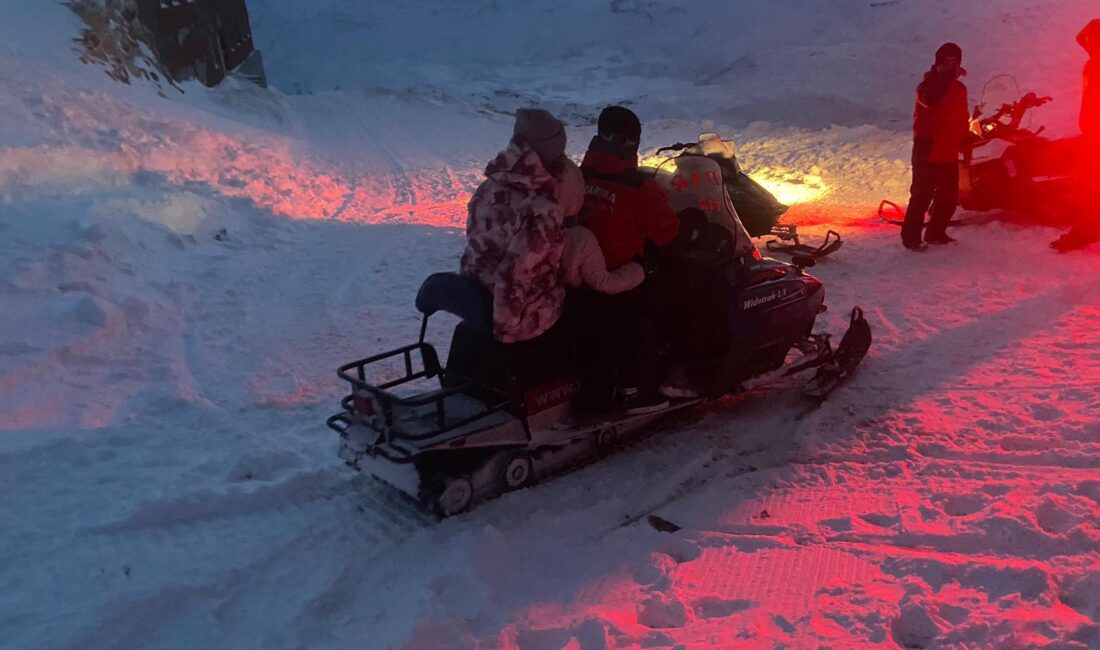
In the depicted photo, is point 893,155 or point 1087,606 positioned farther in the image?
point 893,155

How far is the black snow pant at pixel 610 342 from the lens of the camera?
3891mm

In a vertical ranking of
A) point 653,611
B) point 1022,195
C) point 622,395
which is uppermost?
point 1022,195

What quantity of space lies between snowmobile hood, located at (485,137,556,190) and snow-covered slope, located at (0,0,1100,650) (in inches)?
57.5

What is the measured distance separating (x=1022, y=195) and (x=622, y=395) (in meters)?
6.16

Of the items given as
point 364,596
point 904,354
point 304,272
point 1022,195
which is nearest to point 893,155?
point 1022,195

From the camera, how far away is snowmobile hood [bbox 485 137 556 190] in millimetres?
3502

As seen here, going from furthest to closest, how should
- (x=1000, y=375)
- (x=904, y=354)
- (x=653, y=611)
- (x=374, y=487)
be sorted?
(x=904, y=354), (x=1000, y=375), (x=374, y=487), (x=653, y=611)

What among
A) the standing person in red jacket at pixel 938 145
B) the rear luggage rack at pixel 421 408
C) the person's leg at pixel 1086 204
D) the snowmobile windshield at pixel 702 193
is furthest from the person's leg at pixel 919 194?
the rear luggage rack at pixel 421 408

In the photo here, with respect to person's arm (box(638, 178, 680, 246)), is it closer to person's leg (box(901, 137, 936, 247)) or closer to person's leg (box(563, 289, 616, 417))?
person's leg (box(563, 289, 616, 417))

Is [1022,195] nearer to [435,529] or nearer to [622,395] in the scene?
[622,395]

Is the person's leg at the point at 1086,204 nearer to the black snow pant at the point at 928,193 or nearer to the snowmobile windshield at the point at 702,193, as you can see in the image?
the black snow pant at the point at 928,193

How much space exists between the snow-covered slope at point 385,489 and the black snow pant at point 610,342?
0.41m

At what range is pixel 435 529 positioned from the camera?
11.6ft

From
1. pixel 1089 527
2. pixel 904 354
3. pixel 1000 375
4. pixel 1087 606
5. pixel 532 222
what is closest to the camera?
pixel 1087 606
